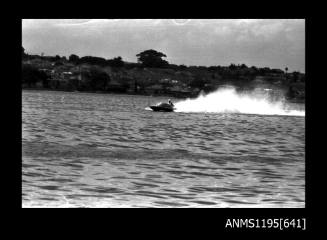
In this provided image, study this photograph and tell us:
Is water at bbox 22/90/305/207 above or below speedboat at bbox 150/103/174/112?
below

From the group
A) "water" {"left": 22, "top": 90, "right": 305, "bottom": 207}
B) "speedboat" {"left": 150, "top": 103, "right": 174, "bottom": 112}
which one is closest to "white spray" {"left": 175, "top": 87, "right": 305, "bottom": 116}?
"speedboat" {"left": 150, "top": 103, "right": 174, "bottom": 112}

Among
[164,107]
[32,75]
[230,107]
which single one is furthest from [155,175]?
[32,75]

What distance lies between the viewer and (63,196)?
40.7 ft

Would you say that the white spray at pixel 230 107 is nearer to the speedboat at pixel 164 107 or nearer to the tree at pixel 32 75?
the speedboat at pixel 164 107

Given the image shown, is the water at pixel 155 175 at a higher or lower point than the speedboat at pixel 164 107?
lower

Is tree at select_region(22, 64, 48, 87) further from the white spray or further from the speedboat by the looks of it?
the speedboat

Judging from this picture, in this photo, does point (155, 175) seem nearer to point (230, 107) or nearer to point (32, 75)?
point (230, 107)

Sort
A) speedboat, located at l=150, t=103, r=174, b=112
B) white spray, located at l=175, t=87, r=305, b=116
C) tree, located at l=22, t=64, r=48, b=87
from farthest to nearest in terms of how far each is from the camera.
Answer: tree, located at l=22, t=64, r=48, b=87
white spray, located at l=175, t=87, r=305, b=116
speedboat, located at l=150, t=103, r=174, b=112

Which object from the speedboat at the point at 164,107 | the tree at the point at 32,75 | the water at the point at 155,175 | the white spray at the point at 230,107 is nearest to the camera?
the water at the point at 155,175

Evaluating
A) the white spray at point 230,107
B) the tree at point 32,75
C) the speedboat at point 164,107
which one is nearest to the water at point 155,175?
the speedboat at point 164,107
